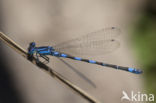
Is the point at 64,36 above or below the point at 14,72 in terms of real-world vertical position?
above

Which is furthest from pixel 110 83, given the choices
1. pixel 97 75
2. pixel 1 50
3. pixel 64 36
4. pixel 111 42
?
pixel 1 50

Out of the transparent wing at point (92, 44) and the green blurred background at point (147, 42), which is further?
A: the green blurred background at point (147, 42)

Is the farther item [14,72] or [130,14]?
[130,14]

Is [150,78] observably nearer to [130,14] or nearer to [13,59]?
[130,14]

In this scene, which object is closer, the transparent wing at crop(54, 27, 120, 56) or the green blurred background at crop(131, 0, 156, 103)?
the transparent wing at crop(54, 27, 120, 56)

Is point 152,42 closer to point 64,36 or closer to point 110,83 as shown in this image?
point 110,83

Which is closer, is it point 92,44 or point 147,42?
point 92,44

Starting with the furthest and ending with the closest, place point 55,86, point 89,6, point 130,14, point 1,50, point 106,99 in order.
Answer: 1. point 130,14
2. point 89,6
3. point 106,99
4. point 55,86
5. point 1,50

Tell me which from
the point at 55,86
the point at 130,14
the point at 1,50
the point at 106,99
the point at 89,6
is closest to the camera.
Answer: the point at 1,50

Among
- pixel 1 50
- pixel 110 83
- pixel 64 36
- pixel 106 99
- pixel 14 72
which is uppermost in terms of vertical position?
pixel 64 36

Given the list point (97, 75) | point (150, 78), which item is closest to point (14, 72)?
point (97, 75)
